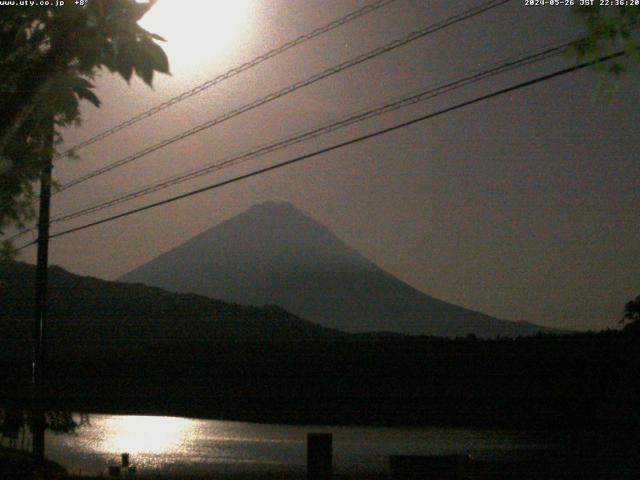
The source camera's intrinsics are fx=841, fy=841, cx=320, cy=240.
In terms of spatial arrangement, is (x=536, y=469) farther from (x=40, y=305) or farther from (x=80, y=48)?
(x=80, y=48)

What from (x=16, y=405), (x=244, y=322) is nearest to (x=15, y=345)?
(x=244, y=322)

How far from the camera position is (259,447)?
139 feet

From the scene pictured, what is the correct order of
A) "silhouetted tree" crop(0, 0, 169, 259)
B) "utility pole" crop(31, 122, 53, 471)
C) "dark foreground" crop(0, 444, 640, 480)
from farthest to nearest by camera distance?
"utility pole" crop(31, 122, 53, 471) < "dark foreground" crop(0, 444, 640, 480) < "silhouetted tree" crop(0, 0, 169, 259)

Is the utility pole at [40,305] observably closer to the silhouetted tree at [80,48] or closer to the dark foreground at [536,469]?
the dark foreground at [536,469]

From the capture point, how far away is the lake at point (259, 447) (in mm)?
30859

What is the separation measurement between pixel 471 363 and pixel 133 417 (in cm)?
5014

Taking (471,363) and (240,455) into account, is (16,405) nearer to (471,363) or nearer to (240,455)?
(240,455)

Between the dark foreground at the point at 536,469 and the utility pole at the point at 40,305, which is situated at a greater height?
the utility pole at the point at 40,305

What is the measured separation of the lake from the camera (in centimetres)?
3086

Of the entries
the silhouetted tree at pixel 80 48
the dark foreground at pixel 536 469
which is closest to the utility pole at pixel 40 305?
the dark foreground at pixel 536 469

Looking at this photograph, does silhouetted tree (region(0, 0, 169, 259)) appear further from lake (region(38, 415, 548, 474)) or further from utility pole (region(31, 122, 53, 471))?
lake (region(38, 415, 548, 474))

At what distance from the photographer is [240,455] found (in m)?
38.4

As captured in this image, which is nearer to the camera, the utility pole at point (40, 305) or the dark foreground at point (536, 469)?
the dark foreground at point (536, 469)

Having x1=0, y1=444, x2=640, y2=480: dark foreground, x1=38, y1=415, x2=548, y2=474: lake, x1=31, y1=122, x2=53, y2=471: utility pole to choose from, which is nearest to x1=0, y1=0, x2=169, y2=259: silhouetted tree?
x1=0, y1=444, x2=640, y2=480: dark foreground
